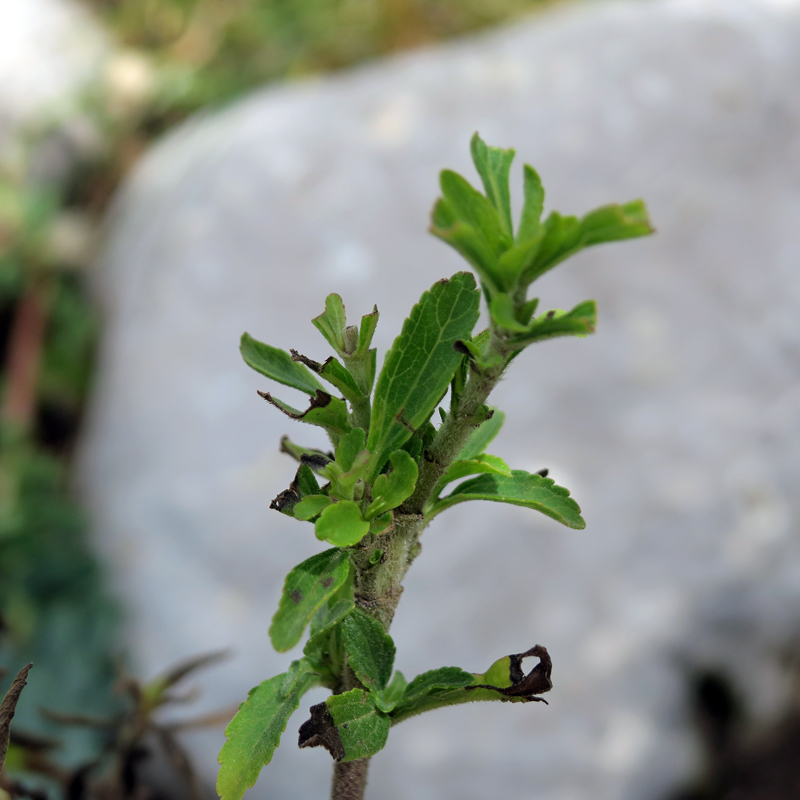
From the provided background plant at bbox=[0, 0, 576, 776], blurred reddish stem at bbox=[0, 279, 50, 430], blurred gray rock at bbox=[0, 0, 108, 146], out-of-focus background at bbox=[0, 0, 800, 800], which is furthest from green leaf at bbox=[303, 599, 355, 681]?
blurred gray rock at bbox=[0, 0, 108, 146]

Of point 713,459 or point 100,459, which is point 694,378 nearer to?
point 713,459

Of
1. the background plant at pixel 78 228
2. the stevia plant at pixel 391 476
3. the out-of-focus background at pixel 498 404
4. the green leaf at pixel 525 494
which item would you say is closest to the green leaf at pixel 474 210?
the stevia plant at pixel 391 476

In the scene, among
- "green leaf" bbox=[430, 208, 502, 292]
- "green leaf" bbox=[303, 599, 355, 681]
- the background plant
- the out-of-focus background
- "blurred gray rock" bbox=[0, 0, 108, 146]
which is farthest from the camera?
"blurred gray rock" bbox=[0, 0, 108, 146]

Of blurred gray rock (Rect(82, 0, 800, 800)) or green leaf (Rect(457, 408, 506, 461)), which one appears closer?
green leaf (Rect(457, 408, 506, 461))

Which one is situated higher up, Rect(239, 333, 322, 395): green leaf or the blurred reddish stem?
the blurred reddish stem

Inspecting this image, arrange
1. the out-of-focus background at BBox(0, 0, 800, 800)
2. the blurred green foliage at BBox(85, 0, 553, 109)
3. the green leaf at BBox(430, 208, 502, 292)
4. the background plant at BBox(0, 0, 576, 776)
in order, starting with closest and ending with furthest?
the green leaf at BBox(430, 208, 502, 292), the out-of-focus background at BBox(0, 0, 800, 800), the background plant at BBox(0, 0, 576, 776), the blurred green foliage at BBox(85, 0, 553, 109)

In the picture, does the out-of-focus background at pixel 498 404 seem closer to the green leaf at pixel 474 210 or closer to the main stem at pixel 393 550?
the main stem at pixel 393 550

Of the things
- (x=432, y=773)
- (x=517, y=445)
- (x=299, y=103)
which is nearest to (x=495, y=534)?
(x=517, y=445)

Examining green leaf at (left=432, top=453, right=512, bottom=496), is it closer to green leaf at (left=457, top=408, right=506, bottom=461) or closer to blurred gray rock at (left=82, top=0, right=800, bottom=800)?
green leaf at (left=457, top=408, right=506, bottom=461)

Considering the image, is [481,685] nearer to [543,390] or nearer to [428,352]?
[428,352]
